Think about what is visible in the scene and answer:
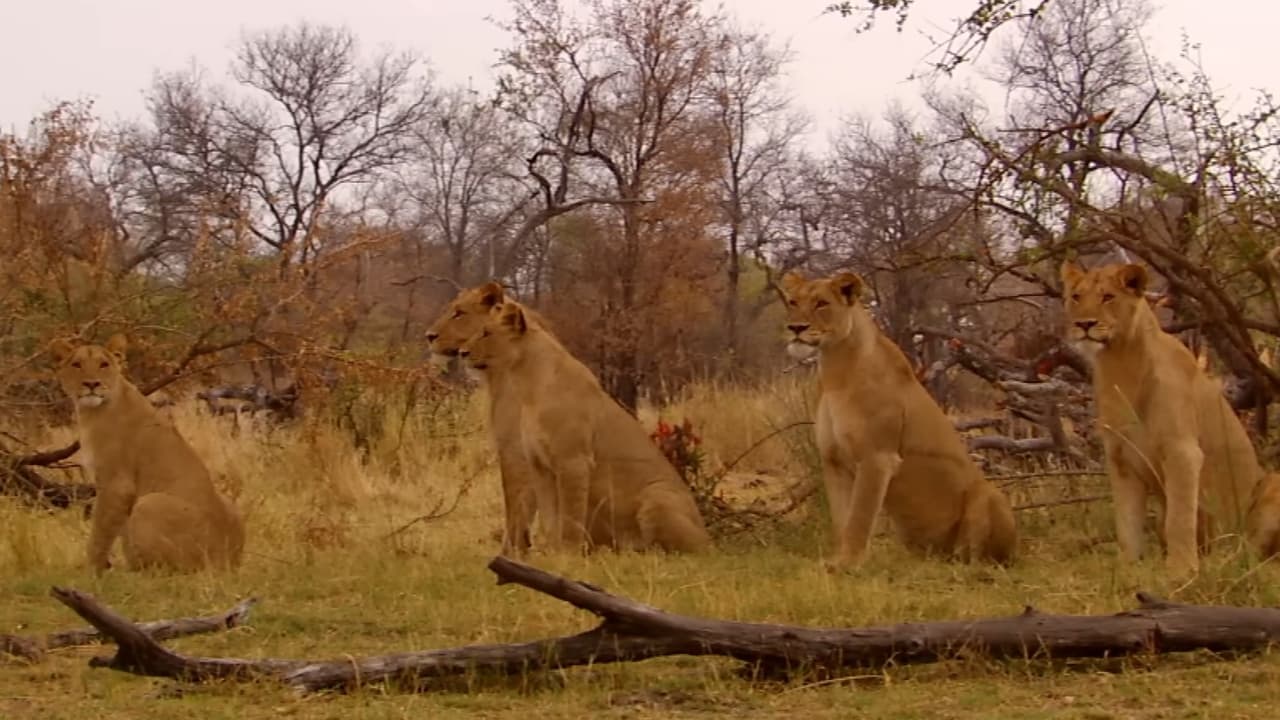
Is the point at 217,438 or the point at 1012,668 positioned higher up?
the point at 217,438

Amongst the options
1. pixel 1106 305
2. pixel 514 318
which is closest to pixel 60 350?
pixel 514 318

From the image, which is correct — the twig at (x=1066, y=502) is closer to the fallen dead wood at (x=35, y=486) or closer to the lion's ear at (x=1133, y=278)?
the lion's ear at (x=1133, y=278)

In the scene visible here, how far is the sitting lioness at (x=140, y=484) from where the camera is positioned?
8.24m

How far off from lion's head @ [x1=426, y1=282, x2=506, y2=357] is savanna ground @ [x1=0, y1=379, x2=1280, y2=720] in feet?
4.07

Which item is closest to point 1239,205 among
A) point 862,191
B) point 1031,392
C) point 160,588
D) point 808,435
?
point 1031,392

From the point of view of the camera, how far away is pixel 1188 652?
5270mm

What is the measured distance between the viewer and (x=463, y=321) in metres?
9.74

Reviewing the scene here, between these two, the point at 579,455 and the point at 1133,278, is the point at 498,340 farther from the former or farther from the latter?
the point at 1133,278

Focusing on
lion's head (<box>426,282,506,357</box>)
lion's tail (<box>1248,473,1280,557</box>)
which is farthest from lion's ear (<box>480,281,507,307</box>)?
lion's tail (<box>1248,473,1280,557</box>)

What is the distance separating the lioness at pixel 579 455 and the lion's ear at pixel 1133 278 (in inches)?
117

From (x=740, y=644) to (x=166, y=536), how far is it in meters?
4.28

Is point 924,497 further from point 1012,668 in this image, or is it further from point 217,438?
point 217,438

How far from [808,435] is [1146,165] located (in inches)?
110

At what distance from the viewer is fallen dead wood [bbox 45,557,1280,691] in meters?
4.87
